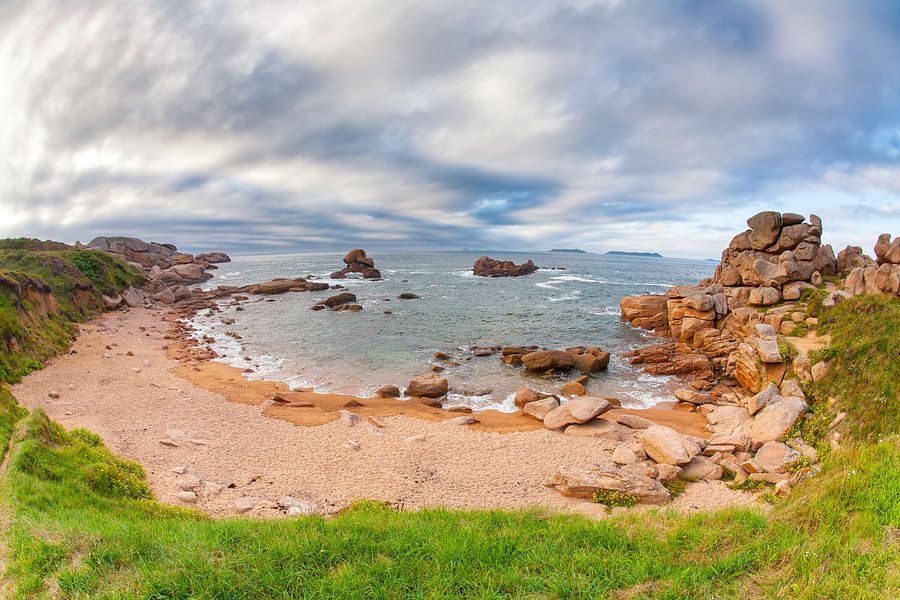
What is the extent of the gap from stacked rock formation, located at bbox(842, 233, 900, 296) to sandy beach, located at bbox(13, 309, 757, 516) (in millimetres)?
12716

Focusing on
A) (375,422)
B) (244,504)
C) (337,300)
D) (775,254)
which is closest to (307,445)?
(375,422)

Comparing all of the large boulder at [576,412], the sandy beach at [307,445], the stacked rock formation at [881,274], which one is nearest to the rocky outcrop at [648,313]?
the stacked rock formation at [881,274]

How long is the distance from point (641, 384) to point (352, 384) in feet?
63.2

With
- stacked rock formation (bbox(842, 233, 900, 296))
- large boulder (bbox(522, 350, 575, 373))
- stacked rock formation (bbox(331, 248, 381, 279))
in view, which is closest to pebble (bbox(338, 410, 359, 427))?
large boulder (bbox(522, 350, 575, 373))

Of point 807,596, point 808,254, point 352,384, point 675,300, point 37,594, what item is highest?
point 808,254

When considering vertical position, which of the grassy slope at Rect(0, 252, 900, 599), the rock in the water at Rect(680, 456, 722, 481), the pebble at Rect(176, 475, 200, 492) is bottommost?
the pebble at Rect(176, 475, 200, 492)

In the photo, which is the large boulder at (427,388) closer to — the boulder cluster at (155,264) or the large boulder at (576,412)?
the large boulder at (576,412)

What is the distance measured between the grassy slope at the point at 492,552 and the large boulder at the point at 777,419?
9.07m

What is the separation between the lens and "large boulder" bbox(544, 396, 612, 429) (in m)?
18.7

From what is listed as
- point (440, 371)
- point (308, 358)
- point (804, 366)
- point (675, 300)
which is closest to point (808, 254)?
point (675, 300)

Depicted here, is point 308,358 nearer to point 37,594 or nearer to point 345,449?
point 345,449

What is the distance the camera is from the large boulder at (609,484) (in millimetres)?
12102

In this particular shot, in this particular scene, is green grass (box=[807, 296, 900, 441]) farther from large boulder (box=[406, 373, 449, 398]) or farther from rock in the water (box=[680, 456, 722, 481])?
large boulder (box=[406, 373, 449, 398])

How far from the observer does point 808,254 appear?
31094mm
